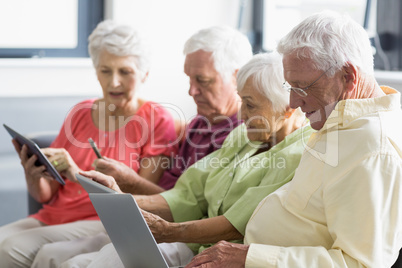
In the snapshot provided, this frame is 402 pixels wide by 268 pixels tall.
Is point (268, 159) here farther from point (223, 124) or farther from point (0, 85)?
point (0, 85)

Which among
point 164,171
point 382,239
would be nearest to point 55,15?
point 164,171

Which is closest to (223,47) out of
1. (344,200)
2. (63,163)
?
(63,163)

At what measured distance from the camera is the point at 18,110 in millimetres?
2984

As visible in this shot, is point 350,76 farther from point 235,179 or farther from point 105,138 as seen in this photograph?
point 105,138

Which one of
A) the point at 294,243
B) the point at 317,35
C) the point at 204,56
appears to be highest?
the point at 317,35

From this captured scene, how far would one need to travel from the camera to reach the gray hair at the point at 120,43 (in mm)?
2379

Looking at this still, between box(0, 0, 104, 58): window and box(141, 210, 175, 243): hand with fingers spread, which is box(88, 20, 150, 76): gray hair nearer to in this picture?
box(141, 210, 175, 243): hand with fingers spread

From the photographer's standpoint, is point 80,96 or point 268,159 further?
point 80,96

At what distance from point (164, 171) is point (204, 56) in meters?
0.50

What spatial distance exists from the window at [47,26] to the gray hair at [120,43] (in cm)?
115

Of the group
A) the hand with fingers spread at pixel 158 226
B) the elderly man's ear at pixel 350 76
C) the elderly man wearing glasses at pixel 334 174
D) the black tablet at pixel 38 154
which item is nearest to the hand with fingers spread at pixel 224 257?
the elderly man wearing glasses at pixel 334 174

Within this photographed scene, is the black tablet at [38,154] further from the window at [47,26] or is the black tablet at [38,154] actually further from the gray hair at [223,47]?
the window at [47,26]

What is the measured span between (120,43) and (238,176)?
906 mm

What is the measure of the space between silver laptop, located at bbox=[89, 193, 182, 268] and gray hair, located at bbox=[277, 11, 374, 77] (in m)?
0.56
